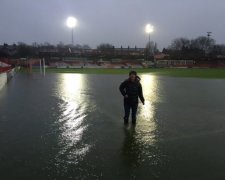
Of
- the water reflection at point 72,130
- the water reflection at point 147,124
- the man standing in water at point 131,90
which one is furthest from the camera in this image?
the man standing in water at point 131,90

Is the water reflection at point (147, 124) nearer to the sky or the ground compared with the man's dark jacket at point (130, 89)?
nearer to the ground

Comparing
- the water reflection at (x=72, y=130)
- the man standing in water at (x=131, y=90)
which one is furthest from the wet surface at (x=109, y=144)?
the man standing in water at (x=131, y=90)

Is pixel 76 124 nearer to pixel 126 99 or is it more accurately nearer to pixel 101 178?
pixel 126 99

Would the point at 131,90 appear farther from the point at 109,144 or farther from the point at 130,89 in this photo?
the point at 109,144

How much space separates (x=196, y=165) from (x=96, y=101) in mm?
9429

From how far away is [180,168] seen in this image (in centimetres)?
585

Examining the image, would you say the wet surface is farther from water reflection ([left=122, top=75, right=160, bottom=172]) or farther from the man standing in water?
the man standing in water

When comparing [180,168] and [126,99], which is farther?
[126,99]

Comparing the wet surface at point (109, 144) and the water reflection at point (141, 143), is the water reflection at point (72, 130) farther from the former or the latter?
the water reflection at point (141, 143)

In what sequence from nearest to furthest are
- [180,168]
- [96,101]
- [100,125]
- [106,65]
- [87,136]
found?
[180,168], [87,136], [100,125], [96,101], [106,65]

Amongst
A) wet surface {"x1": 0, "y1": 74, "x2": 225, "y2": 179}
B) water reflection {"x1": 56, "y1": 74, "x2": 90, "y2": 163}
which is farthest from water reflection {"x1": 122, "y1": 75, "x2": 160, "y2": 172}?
water reflection {"x1": 56, "y1": 74, "x2": 90, "y2": 163}

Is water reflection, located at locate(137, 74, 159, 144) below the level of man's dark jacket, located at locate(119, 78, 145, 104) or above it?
below

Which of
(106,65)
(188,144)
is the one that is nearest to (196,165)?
(188,144)

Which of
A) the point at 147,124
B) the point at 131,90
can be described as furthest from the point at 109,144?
the point at 147,124
